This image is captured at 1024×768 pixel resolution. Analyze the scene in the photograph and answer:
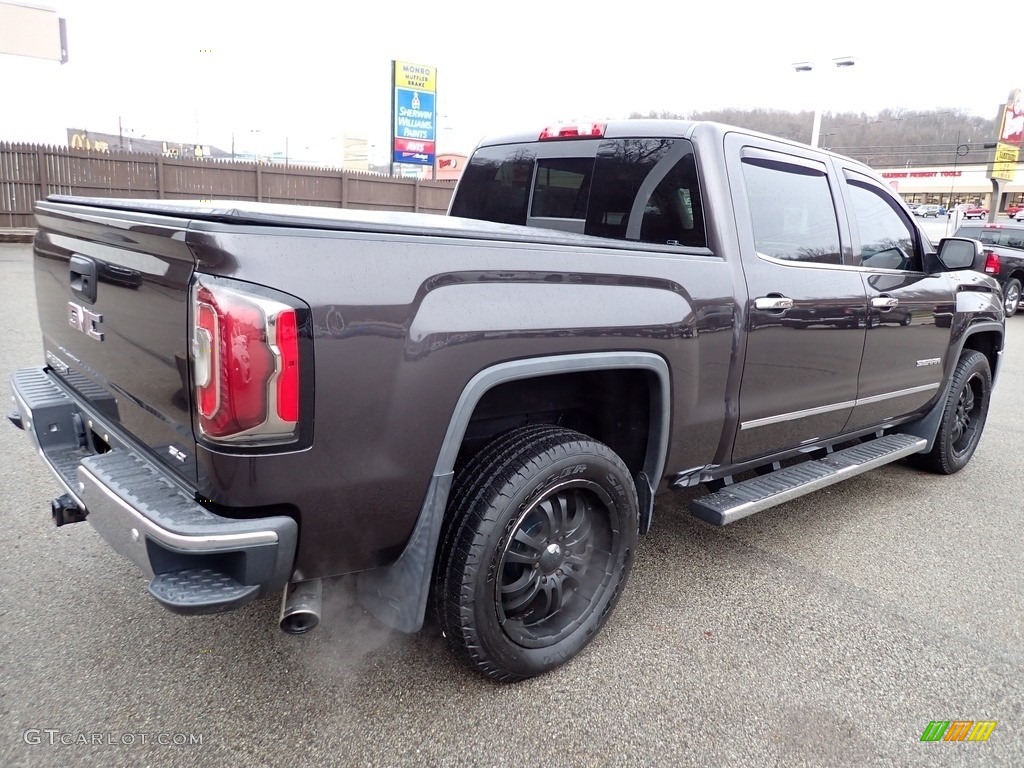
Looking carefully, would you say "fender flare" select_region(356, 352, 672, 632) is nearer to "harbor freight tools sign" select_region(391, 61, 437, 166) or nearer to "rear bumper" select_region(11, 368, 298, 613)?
"rear bumper" select_region(11, 368, 298, 613)

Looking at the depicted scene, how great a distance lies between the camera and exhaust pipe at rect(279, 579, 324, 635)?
6.66ft

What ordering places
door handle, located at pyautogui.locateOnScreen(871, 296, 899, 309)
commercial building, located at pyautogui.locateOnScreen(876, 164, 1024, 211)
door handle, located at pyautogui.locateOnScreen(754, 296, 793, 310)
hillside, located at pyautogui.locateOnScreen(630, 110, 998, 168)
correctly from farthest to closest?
commercial building, located at pyautogui.locateOnScreen(876, 164, 1024, 211)
hillside, located at pyautogui.locateOnScreen(630, 110, 998, 168)
door handle, located at pyautogui.locateOnScreen(871, 296, 899, 309)
door handle, located at pyautogui.locateOnScreen(754, 296, 793, 310)

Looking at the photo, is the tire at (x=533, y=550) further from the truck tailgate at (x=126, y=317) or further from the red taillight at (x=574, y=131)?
the red taillight at (x=574, y=131)

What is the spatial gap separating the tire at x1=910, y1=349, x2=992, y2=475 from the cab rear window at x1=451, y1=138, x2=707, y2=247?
2.70 m

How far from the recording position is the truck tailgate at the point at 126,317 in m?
1.94

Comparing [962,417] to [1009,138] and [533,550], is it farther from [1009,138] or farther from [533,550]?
[1009,138]

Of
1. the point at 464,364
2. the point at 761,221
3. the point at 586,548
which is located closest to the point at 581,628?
the point at 586,548

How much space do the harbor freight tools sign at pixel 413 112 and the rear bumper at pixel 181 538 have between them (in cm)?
2617

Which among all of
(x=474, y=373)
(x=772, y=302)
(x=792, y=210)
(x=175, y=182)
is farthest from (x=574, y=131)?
(x=175, y=182)

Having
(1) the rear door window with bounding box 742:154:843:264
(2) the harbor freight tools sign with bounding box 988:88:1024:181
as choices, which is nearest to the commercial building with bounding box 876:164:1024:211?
(2) the harbor freight tools sign with bounding box 988:88:1024:181

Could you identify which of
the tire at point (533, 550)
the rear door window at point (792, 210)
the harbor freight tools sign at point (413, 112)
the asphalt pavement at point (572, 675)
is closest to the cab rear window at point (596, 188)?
the rear door window at point (792, 210)

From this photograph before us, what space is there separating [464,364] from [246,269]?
2.13 ft

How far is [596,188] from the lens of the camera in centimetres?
344

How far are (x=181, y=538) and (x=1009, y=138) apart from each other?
35.3 meters
